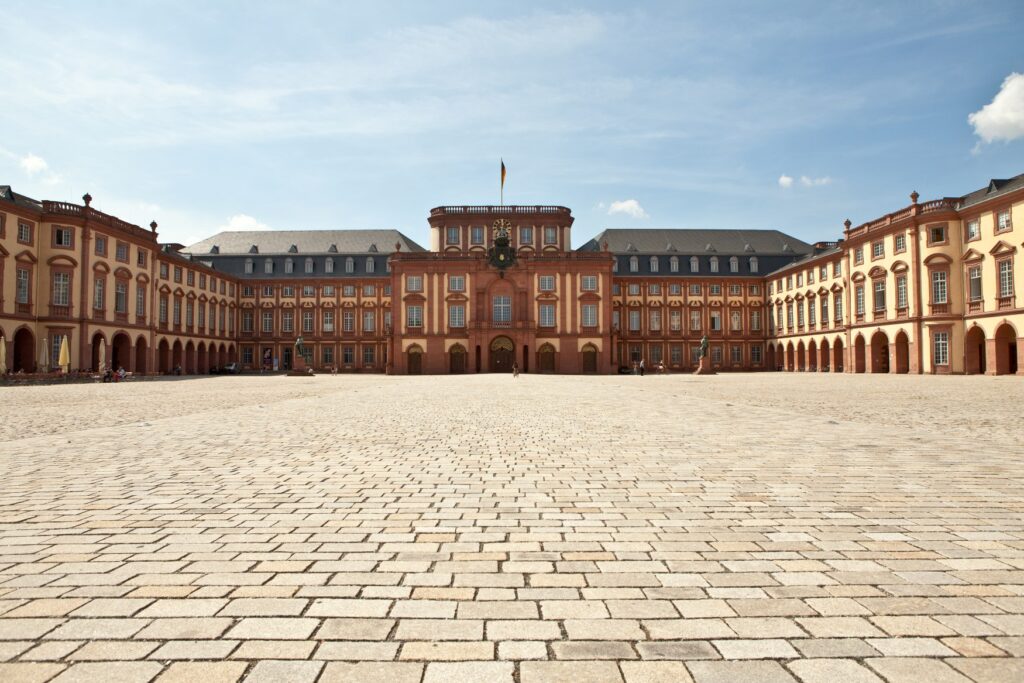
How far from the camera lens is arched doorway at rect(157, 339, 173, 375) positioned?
178ft

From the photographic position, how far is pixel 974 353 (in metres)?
42.1

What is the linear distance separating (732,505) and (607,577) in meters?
2.23

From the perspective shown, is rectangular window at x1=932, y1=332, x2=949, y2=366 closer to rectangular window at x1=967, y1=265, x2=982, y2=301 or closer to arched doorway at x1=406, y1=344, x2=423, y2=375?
rectangular window at x1=967, y1=265, x2=982, y2=301

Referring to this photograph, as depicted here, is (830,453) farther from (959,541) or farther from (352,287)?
(352,287)

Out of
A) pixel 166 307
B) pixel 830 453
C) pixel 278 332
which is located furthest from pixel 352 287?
pixel 830 453

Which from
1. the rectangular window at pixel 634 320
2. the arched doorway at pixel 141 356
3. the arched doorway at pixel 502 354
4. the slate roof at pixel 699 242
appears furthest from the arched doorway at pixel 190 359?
the rectangular window at pixel 634 320

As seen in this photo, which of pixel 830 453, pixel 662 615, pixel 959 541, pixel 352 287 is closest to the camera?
pixel 662 615

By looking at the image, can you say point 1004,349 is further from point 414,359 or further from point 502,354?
point 414,359

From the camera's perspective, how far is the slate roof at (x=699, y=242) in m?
72.1

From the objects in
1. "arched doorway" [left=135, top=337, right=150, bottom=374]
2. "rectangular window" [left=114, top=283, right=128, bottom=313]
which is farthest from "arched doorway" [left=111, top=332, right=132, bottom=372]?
"rectangular window" [left=114, top=283, right=128, bottom=313]

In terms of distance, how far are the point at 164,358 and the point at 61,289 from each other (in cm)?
1493

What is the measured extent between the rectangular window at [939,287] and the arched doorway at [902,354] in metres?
3.83

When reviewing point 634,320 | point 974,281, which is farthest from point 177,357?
point 974,281

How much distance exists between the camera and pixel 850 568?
3805 mm
